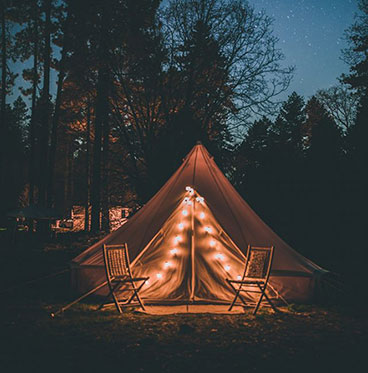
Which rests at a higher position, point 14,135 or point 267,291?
point 14,135

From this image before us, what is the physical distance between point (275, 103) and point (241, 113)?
3.68 feet

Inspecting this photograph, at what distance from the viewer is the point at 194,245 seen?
7.62 meters

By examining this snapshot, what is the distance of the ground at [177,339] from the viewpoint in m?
3.96

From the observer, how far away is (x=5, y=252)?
1420 cm

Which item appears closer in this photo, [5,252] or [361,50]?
[5,252]

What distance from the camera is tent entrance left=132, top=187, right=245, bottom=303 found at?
284 inches

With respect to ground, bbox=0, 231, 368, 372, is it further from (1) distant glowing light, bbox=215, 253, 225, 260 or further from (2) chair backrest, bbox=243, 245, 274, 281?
(1) distant glowing light, bbox=215, 253, 225, 260

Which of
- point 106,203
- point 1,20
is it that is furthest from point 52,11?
point 106,203

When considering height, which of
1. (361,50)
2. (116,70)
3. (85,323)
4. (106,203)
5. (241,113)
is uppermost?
(361,50)

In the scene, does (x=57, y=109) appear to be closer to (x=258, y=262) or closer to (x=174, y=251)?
(x=174, y=251)

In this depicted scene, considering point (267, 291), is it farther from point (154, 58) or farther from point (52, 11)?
point (52, 11)

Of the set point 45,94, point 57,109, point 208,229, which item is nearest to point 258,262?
point 208,229

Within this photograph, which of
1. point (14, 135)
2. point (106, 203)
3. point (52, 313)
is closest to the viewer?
point (52, 313)

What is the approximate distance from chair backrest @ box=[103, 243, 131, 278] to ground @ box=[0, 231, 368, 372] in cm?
59
